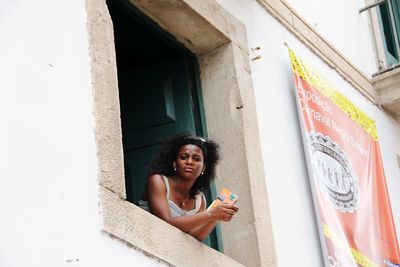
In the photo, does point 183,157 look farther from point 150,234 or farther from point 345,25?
point 345,25

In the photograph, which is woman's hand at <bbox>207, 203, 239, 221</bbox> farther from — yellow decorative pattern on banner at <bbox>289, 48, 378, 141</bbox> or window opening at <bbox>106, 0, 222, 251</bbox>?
yellow decorative pattern on banner at <bbox>289, 48, 378, 141</bbox>

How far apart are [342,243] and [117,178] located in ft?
8.93

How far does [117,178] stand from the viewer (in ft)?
18.9

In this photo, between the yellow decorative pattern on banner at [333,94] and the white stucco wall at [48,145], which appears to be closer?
the white stucco wall at [48,145]

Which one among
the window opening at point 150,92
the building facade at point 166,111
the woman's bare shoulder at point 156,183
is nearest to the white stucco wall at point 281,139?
the building facade at point 166,111

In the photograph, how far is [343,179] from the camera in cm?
846

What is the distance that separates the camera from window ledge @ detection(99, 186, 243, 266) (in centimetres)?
559

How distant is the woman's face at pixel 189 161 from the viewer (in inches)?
264

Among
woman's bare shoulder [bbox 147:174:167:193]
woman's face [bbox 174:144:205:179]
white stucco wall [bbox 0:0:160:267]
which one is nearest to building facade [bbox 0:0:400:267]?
white stucco wall [bbox 0:0:160:267]

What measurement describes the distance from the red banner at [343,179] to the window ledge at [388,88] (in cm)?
102

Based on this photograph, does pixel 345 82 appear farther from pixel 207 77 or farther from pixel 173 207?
pixel 173 207

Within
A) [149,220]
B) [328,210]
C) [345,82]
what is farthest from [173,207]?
[345,82]

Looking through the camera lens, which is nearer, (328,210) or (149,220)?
(149,220)

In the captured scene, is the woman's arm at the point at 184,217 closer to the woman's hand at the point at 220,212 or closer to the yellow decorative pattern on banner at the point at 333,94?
the woman's hand at the point at 220,212
